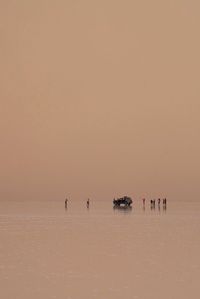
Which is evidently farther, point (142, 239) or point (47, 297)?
point (142, 239)

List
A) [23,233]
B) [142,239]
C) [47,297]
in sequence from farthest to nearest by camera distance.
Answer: [23,233], [142,239], [47,297]

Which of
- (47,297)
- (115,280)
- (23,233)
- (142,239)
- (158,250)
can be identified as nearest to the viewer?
(47,297)

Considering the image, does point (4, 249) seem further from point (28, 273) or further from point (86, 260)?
point (28, 273)

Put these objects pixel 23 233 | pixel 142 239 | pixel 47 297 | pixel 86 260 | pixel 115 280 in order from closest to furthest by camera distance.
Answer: pixel 47 297
pixel 115 280
pixel 86 260
pixel 142 239
pixel 23 233

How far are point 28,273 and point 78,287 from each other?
15.8 feet

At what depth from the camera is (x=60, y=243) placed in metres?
51.4

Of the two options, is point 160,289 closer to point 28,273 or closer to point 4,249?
point 28,273

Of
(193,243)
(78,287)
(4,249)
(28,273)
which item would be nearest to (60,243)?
(4,249)

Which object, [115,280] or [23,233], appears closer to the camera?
[115,280]

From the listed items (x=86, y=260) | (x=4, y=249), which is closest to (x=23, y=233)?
(x=4, y=249)

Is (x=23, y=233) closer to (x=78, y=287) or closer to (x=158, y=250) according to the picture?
(x=158, y=250)

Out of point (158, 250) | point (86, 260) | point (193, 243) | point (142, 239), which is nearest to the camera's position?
point (86, 260)

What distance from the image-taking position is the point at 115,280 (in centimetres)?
3103

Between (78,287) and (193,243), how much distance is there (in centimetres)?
2310
